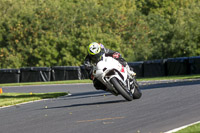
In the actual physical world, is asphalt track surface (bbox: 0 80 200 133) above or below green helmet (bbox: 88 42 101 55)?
below

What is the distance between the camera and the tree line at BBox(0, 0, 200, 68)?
167ft

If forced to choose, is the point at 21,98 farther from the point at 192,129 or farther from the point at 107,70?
the point at 192,129

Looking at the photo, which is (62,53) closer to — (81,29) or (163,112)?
(81,29)

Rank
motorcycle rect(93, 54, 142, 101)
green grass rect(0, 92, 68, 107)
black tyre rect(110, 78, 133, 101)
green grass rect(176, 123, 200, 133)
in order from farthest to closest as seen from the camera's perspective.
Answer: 1. green grass rect(0, 92, 68, 107)
2. motorcycle rect(93, 54, 142, 101)
3. black tyre rect(110, 78, 133, 101)
4. green grass rect(176, 123, 200, 133)

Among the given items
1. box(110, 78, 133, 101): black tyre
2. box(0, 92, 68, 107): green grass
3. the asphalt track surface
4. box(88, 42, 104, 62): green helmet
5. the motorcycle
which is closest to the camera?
A: the asphalt track surface

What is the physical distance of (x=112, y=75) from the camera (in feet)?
38.1

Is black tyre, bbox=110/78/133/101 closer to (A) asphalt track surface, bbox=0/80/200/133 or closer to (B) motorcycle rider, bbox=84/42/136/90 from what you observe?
(A) asphalt track surface, bbox=0/80/200/133

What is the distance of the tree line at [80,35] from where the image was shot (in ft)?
167

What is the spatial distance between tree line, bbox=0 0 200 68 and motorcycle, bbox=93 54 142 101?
125ft

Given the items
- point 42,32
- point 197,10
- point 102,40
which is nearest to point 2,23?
point 42,32

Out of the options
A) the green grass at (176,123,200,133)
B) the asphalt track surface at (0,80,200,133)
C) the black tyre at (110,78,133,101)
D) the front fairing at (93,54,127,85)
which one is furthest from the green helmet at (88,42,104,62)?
the green grass at (176,123,200,133)

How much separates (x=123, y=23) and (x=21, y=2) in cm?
1739

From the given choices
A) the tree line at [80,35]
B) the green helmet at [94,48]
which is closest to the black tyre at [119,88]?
the green helmet at [94,48]

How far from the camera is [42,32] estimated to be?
54.3m
